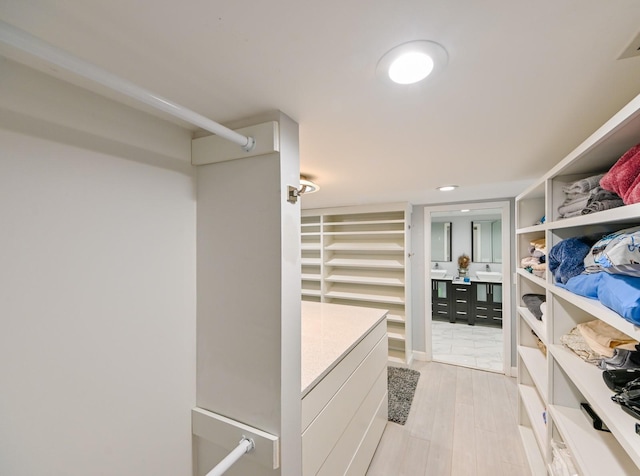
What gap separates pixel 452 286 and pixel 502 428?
327 cm

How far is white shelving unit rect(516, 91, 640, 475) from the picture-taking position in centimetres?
81

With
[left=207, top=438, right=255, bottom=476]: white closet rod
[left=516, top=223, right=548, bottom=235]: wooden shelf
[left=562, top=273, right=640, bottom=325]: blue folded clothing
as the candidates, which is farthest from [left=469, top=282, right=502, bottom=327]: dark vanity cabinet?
[left=207, top=438, right=255, bottom=476]: white closet rod

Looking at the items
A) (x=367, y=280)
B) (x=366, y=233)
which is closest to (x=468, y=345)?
(x=367, y=280)

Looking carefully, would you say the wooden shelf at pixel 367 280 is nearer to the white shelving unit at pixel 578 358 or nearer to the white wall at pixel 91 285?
the white shelving unit at pixel 578 358

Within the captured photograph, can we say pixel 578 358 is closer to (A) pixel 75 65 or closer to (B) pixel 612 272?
(B) pixel 612 272

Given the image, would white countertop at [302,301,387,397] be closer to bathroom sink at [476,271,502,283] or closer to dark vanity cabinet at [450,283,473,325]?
dark vanity cabinet at [450,283,473,325]

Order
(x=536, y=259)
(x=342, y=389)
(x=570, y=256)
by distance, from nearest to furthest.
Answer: (x=570, y=256) → (x=342, y=389) → (x=536, y=259)

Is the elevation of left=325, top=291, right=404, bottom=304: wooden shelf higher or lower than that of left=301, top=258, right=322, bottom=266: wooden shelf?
lower

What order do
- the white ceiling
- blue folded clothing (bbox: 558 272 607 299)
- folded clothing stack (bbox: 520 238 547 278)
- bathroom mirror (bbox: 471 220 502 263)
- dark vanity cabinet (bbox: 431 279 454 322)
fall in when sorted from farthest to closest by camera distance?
bathroom mirror (bbox: 471 220 502 263) < dark vanity cabinet (bbox: 431 279 454 322) < folded clothing stack (bbox: 520 238 547 278) < blue folded clothing (bbox: 558 272 607 299) < the white ceiling

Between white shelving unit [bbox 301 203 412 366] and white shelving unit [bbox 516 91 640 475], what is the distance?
68.6 inches

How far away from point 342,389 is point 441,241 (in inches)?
215

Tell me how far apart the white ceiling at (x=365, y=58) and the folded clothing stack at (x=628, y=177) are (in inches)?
9.2

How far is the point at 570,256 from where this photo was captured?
3.94 feet

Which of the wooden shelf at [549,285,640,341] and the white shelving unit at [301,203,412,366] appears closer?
the wooden shelf at [549,285,640,341]
